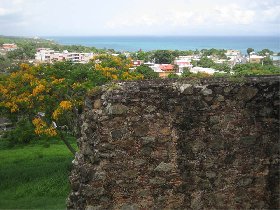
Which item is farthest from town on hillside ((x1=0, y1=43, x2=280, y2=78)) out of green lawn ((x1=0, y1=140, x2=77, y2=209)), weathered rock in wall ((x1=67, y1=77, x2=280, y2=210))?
weathered rock in wall ((x1=67, y1=77, x2=280, y2=210))

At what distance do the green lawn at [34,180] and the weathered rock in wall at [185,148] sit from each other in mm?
6935

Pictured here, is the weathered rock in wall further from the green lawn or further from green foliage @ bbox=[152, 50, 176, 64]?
green foliage @ bbox=[152, 50, 176, 64]

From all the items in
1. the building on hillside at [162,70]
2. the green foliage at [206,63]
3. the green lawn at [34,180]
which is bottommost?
the green lawn at [34,180]

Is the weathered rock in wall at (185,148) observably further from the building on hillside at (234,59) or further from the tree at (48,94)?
the building on hillside at (234,59)

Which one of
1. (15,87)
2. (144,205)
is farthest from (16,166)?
(144,205)

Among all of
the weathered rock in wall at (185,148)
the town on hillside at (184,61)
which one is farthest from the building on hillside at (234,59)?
the weathered rock in wall at (185,148)

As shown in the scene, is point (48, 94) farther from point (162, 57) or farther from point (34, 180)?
point (162, 57)

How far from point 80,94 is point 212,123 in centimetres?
942

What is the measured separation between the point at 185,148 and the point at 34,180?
12.1 m

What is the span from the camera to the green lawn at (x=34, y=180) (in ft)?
40.1

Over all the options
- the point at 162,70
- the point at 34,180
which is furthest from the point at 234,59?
the point at 34,180

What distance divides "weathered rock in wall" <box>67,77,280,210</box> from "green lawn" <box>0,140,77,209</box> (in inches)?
273

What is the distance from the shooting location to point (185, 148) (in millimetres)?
4496

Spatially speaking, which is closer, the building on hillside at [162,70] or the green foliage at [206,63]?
the building on hillside at [162,70]
